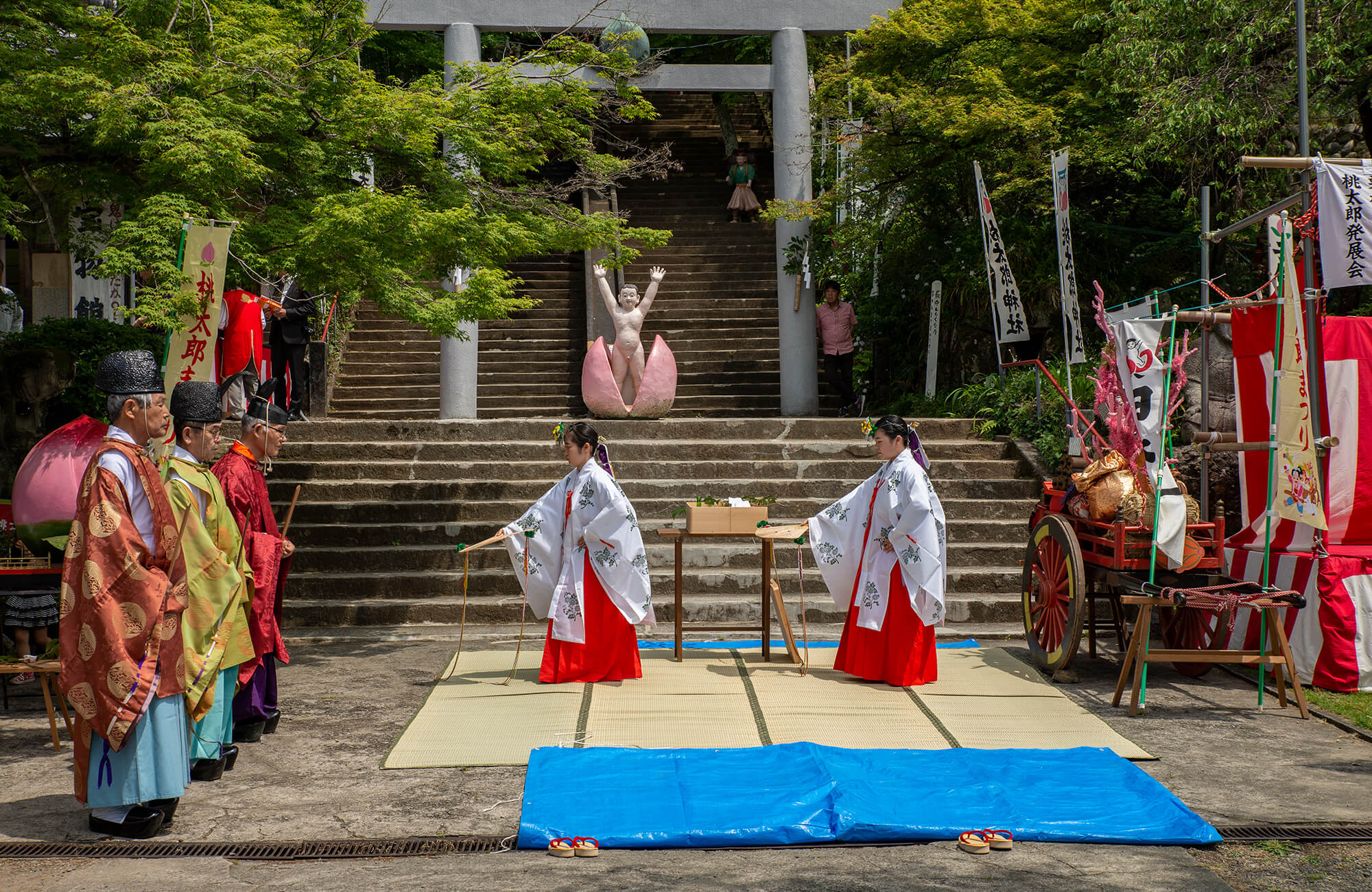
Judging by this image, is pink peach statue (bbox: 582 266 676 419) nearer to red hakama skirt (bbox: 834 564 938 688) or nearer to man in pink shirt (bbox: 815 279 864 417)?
man in pink shirt (bbox: 815 279 864 417)

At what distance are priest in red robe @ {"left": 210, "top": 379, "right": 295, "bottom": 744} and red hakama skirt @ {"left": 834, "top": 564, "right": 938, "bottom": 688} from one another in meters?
3.31

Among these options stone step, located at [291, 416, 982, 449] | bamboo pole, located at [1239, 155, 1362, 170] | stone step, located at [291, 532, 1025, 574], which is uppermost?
bamboo pole, located at [1239, 155, 1362, 170]

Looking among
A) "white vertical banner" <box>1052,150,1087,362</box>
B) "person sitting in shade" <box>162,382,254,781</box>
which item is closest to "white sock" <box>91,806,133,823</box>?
"person sitting in shade" <box>162,382,254,781</box>

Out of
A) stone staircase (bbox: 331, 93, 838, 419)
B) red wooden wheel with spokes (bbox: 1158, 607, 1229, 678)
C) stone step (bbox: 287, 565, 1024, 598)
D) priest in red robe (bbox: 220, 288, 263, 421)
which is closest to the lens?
red wooden wheel with spokes (bbox: 1158, 607, 1229, 678)

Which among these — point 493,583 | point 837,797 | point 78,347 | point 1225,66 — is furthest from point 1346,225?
point 78,347

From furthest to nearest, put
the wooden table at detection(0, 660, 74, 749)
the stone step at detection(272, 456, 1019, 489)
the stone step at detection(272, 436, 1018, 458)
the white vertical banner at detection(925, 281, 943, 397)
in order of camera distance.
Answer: the white vertical banner at detection(925, 281, 943, 397), the stone step at detection(272, 436, 1018, 458), the stone step at detection(272, 456, 1019, 489), the wooden table at detection(0, 660, 74, 749)

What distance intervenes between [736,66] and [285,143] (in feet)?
27.9

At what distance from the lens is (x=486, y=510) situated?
974cm

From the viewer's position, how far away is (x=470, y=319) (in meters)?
8.19

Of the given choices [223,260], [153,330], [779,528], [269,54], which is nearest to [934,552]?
[779,528]

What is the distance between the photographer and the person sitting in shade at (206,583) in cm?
451

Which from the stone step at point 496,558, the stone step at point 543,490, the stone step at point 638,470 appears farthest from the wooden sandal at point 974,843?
the stone step at point 638,470

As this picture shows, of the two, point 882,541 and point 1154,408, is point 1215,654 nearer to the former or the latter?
point 1154,408

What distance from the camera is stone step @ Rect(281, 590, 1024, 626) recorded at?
337 inches
